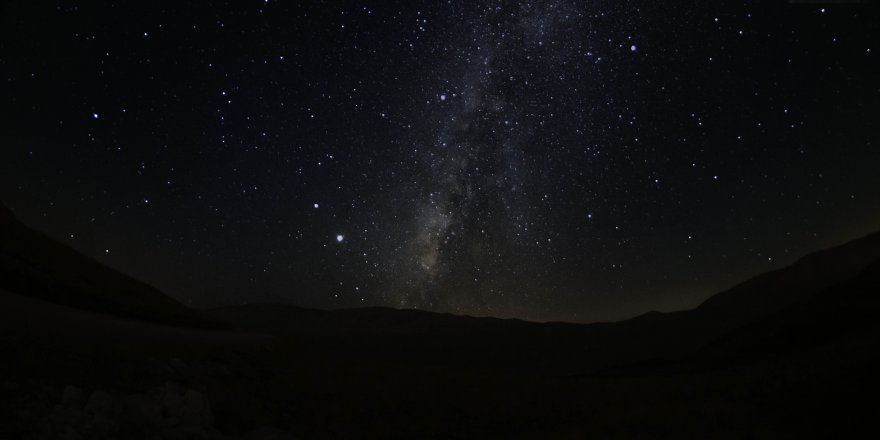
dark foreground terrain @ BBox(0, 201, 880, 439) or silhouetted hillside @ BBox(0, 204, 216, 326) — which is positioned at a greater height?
Answer: silhouetted hillside @ BBox(0, 204, 216, 326)

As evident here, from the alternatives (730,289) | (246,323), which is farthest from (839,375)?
(246,323)

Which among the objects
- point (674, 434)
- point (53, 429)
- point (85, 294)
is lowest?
point (674, 434)

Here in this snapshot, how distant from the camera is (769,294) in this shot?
245 ft

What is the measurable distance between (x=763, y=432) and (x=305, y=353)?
1494cm

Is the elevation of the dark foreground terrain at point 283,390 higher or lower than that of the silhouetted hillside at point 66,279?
lower

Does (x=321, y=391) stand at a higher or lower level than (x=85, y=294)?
lower

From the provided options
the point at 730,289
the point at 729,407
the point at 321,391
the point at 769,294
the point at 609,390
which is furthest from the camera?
the point at 730,289

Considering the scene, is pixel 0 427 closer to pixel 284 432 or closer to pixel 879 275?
pixel 284 432

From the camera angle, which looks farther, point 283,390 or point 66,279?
point 66,279

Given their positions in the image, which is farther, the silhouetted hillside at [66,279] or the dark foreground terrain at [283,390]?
the silhouetted hillside at [66,279]

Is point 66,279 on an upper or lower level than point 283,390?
upper

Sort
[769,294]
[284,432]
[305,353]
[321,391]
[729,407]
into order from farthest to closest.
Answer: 1. [769,294]
2. [305,353]
3. [321,391]
4. [729,407]
5. [284,432]

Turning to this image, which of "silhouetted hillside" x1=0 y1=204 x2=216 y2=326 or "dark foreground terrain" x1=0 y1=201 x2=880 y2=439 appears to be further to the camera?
"silhouetted hillside" x1=0 y1=204 x2=216 y2=326

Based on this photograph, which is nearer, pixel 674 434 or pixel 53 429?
pixel 53 429
